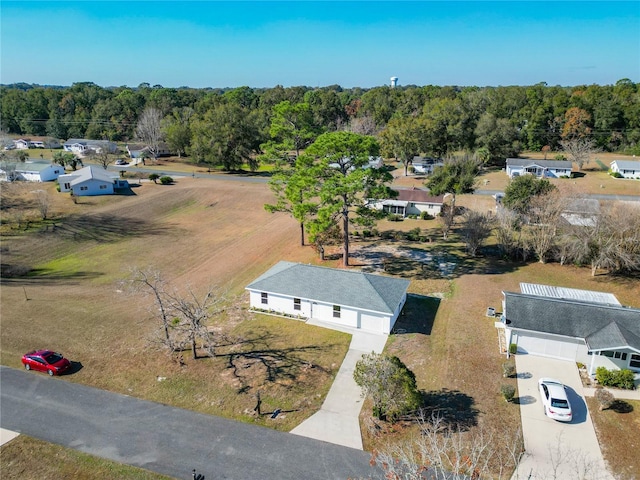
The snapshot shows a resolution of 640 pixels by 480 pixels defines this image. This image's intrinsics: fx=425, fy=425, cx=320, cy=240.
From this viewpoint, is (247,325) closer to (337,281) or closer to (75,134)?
(337,281)

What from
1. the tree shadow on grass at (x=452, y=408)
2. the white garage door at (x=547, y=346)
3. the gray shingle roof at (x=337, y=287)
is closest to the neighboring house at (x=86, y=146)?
the gray shingle roof at (x=337, y=287)

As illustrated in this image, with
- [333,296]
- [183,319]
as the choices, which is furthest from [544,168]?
[183,319]

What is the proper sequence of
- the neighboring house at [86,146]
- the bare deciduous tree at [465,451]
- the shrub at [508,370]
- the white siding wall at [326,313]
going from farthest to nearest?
the neighboring house at [86,146] → the white siding wall at [326,313] → the shrub at [508,370] → the bare deciduous tree at [465,451]

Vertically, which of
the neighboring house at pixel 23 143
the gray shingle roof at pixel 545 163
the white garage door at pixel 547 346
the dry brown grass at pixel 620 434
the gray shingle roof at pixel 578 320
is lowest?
the dry brown grass at pixel 620 434

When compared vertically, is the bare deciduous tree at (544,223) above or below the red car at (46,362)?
above

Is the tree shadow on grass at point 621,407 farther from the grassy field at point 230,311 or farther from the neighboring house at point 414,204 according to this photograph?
the neighboring house at point 414,204

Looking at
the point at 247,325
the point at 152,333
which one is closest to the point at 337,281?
the point at 247,325

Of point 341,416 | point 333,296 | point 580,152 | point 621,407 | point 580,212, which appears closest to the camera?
point 341,416

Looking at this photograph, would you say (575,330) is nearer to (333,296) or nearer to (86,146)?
(333,296)
